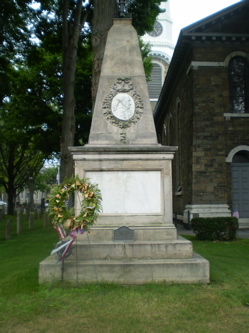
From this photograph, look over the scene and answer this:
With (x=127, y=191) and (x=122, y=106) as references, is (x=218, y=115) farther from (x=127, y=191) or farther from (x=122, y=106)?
(x=127, y=191)

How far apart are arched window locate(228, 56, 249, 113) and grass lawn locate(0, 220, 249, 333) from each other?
1366 centimetres

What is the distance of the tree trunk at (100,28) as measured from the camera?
1247cm

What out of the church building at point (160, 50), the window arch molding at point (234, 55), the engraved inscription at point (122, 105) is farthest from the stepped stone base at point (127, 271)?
the church building at point (160, 50)

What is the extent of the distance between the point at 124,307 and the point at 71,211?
1702 millimetres

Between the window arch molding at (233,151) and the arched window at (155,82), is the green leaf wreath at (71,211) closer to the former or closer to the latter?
the window arch molding at (233,151)

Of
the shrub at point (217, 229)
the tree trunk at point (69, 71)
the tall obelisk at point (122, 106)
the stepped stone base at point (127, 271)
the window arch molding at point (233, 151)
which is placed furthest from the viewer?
the window arch molding at point (233, 151)

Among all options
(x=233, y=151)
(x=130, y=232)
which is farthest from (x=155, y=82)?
(x=130, y=232)

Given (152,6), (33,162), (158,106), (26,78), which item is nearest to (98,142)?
(152,6)

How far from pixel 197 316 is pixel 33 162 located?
116 ft

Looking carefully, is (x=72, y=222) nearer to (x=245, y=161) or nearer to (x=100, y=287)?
(x=100, y=287)

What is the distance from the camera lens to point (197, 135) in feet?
57.6

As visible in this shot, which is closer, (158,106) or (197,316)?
(197,316)

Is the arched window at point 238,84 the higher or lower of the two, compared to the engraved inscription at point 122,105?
higher

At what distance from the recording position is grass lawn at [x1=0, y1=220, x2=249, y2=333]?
166 inches
